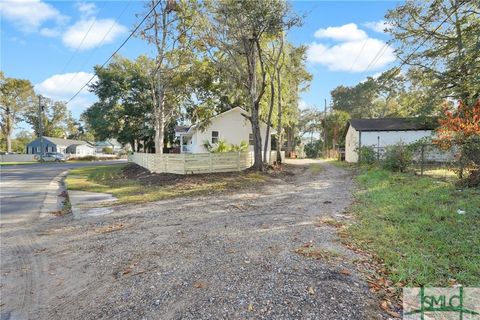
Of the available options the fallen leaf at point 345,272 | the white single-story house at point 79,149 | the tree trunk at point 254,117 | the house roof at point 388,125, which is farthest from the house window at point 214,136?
the white single-story house at point 79,149

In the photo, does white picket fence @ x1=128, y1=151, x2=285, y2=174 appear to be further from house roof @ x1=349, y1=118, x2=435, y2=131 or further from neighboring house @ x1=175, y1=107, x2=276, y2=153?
house roof @ x1=349, y1=118, x2=435, y2=131

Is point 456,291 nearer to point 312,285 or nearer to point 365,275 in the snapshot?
point 365,275

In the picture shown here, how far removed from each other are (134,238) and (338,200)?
5717 millimetres

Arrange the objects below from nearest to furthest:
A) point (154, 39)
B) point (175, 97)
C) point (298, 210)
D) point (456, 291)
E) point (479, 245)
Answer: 1. point (456, 291)
2. point (479, 245)
3. point (298, 210)
4. point (154, 39)
5. point (175, 97)

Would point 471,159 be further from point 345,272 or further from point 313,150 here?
point 313,150

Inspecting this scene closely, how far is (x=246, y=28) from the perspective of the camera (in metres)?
13.0

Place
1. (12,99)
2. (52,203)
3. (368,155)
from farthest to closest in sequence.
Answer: (12,99) < (368,155) < (52,203)

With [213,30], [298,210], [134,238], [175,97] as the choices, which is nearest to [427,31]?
[213,30]

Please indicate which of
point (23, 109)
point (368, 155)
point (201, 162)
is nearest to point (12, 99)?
point (23, 109)

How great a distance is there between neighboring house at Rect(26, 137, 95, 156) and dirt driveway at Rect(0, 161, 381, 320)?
54.8 meters

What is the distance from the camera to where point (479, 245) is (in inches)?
164

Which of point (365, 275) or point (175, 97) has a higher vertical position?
point (175, 97)

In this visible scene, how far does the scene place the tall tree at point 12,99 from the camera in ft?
149

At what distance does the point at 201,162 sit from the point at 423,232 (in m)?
11.1
